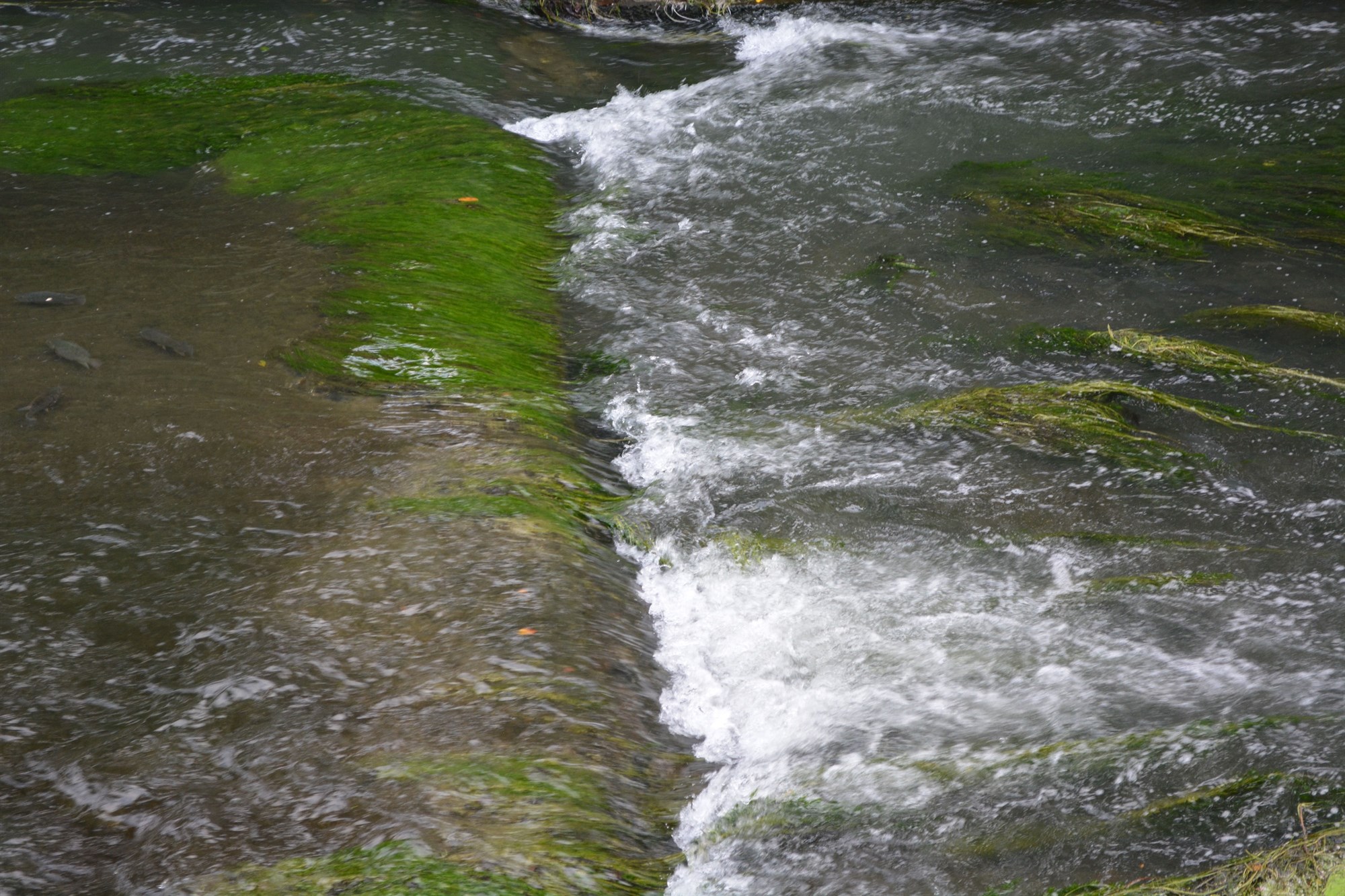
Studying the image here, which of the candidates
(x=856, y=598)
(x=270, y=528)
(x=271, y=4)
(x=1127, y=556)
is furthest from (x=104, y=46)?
(x=1127, y=556)

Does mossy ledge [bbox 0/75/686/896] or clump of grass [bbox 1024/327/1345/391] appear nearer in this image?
mossy ledge [bbox 0/75/686/896]

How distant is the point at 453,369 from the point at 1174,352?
155 inches

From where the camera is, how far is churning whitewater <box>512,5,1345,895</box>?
3.25 meters

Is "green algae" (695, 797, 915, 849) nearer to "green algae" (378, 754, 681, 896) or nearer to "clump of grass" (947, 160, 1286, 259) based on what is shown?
"green algae" (378, 754, 681, 896)

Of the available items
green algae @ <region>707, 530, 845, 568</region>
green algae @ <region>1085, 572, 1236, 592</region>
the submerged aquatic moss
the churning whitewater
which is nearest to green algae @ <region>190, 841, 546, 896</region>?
the churning whitewater

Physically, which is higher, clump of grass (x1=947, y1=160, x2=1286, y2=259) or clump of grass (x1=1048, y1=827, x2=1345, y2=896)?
clump of grass (x1=947, y1=160, x2=1286, y2=259)

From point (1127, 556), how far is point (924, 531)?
85cm

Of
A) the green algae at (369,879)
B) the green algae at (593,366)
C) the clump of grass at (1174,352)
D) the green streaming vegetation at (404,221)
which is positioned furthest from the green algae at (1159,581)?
the green algae at (593,366)

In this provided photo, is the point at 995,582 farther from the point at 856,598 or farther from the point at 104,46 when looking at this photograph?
the point at 104,46

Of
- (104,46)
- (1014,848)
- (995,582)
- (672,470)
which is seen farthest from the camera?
(104,46)

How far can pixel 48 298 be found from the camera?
6.22m

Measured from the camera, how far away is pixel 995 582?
4207 millimetres

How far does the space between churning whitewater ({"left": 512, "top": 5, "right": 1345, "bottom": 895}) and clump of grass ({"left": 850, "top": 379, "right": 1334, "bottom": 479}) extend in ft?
0.33

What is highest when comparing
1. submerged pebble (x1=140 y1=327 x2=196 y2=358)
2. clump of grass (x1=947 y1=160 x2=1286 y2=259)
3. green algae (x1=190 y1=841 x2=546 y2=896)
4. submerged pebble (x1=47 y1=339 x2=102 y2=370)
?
clump of grass (x1=947 y1=160 x2=1286 y2=259)
